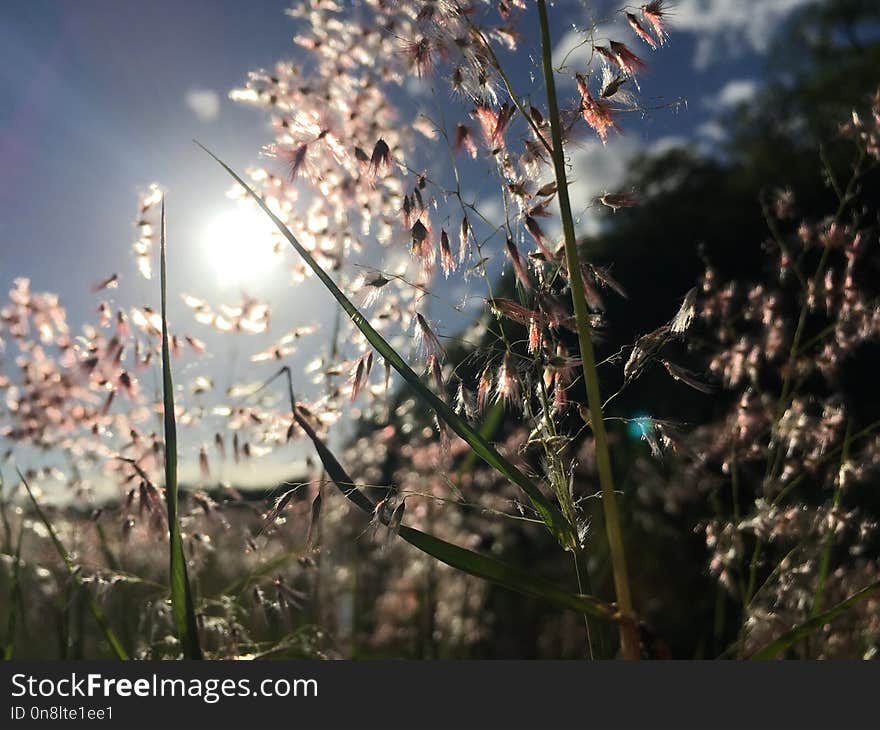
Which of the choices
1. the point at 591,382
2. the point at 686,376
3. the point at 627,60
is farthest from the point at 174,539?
the point at 627,60

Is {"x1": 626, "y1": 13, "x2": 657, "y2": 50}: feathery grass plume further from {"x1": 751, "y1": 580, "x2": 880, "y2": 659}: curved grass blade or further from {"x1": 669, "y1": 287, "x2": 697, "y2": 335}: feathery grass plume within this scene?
{"x1": 751, "y1": 580, "x2": 880, "y2": 659}: curved grass blade

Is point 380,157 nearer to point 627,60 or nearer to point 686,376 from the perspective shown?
point 627,60

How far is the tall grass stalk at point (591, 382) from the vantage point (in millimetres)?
990

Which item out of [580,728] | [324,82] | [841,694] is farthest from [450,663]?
[324,82]

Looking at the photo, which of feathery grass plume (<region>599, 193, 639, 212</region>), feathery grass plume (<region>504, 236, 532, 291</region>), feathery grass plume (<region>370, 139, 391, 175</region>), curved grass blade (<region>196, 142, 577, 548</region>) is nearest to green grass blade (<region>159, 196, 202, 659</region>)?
curved grass blade (<region>196, 142, 577, 548</region>)

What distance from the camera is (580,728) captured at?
1.14 metres

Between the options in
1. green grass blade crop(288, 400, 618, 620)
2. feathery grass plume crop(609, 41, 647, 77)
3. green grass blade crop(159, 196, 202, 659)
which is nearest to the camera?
green grass blade crop(288, 400, 618, 620)

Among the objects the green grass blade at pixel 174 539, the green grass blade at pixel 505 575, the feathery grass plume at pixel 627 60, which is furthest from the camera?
the feathery grass plume at pixel 627 60

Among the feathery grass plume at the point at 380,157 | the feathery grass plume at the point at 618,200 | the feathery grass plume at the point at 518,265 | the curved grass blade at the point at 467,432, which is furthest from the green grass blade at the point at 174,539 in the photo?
the feathery grass plume at the point at 618,200

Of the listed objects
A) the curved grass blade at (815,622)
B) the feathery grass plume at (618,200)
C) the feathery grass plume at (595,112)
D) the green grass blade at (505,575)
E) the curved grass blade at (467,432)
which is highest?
the feathery grass plume at (595,112)

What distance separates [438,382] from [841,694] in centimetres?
87

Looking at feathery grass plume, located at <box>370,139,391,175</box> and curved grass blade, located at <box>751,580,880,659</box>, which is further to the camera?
feathery grass plume, located at <box>370,139,391,175</box>

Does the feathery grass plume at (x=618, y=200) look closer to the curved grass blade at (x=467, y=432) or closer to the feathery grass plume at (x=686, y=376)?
the feathery grass plume at (x=686, y=376)

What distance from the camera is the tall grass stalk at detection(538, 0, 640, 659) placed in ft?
3.25
